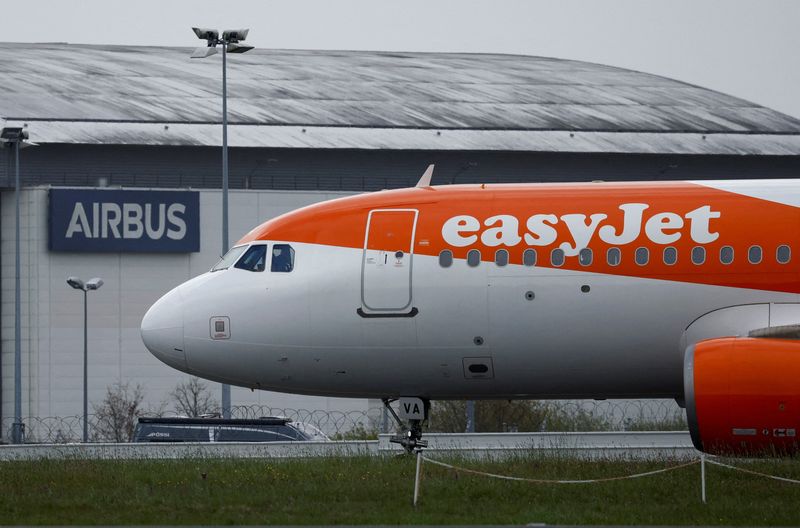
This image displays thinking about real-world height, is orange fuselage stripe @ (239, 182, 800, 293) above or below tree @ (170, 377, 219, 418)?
above

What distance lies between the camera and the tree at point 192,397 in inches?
2477

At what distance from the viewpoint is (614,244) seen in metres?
25.8

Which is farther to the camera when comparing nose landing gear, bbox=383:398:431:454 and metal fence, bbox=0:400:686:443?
metal fence, bbox=0:400:686:443

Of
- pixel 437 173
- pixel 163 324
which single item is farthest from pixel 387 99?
pixel 163 324

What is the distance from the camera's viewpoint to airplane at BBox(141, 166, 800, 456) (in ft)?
83.5

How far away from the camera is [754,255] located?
25.4 m

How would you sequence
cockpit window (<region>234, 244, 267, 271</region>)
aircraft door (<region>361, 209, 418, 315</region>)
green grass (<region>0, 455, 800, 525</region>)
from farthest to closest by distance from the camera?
cockpit window (<region>234, 244, 267, 271</region>), aircraft door (<region>361, 209, 418, 315</region>), green grass (<region>0, 455, 800, 525</region>)

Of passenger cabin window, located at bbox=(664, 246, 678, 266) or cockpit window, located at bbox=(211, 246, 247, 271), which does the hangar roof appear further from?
passenger cabin window, located at bbox=(664, 246, 678, 266)

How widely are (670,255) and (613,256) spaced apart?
91cm

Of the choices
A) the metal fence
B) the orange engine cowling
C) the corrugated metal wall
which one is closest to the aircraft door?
the orange engine cowling

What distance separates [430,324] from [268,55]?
65370 mm

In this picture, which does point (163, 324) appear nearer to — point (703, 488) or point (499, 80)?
point (703, 488)

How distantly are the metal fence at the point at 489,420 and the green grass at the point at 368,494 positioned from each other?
1750 centimetres

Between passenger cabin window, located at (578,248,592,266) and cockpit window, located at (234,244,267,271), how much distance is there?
5.45m
